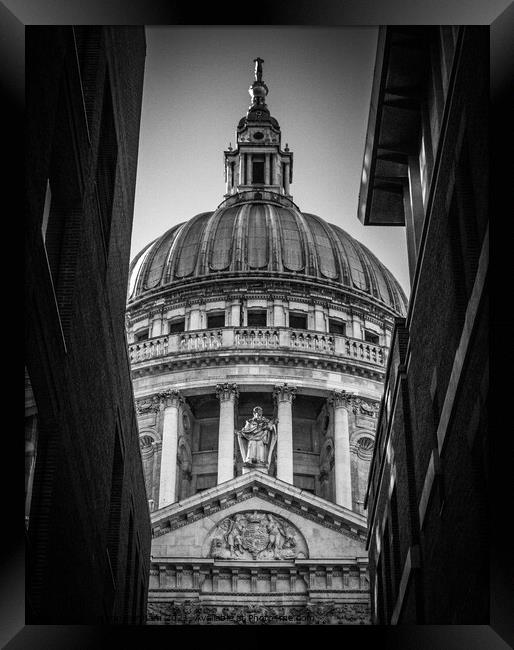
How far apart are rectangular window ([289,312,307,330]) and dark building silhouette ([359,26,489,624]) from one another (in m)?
47.8

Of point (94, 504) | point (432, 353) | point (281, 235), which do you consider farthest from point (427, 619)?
point (281, 235)

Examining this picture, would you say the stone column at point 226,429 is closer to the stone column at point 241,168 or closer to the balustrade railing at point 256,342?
the balustrade railing at point 256,342

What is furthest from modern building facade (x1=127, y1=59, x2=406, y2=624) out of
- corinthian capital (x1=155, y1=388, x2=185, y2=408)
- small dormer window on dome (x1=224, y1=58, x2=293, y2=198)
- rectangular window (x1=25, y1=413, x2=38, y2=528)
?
rectangular window (x1=25, y1=413, x2=38, y2=528)

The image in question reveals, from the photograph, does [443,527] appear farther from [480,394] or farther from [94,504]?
[94,504]

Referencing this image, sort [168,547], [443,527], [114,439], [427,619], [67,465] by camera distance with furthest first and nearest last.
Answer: [168,547]
[114,439]
[427,619]
[443,527]
[67,465]

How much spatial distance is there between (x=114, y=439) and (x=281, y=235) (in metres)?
58.2

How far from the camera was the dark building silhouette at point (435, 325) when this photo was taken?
16.5 meters

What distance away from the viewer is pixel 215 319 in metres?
78.0

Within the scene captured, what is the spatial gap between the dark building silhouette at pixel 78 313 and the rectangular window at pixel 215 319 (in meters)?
51.3

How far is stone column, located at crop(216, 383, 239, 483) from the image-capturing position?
68812 millimetres

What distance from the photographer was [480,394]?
16.2m

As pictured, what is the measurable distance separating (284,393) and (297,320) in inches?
284

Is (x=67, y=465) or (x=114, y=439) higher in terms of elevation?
(x=114, y=439)
